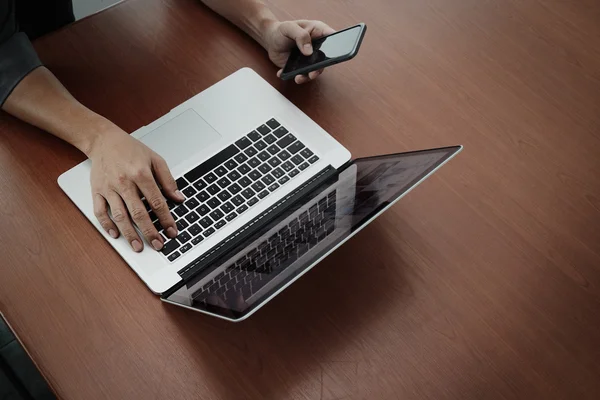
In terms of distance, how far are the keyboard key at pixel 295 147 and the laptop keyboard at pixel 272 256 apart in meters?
0.12

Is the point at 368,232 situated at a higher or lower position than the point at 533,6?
lower

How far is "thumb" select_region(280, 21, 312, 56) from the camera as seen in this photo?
3.39ft

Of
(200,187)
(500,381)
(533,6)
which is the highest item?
(533,6)

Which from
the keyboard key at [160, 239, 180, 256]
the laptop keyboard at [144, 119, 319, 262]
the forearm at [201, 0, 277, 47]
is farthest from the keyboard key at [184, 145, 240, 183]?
the forearm at [201, 0, 277, 47]

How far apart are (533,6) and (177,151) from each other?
70 cm

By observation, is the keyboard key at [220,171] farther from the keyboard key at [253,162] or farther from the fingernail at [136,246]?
the fingernail at [136,246]

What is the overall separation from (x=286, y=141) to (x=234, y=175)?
0.32 feet

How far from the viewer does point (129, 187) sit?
3.00ft

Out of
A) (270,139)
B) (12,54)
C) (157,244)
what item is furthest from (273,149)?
(12,54)

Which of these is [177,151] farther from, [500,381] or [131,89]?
[500,381]

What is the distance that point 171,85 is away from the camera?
1.06 metres

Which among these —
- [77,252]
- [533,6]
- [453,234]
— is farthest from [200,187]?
[533,6]

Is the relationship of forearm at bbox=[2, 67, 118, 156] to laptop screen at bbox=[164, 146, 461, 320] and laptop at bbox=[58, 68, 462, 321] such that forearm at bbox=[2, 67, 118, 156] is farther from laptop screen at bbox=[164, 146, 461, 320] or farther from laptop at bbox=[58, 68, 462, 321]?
laptop screen at bbox=[164, 146, 461, 320]

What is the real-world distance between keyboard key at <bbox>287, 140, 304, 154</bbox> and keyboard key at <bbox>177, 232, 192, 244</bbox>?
200mm
